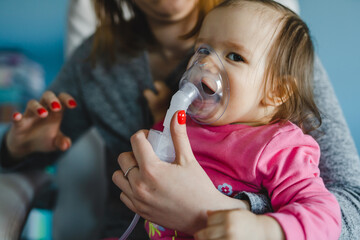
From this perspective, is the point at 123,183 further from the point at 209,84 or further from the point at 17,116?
the point at 17,116

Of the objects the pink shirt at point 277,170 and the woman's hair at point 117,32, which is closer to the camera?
the pink shirt at point 277,170

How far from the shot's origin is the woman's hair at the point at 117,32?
1242mm

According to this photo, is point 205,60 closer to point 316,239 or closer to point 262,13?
point 262,13

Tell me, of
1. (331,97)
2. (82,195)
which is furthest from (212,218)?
(82,195)

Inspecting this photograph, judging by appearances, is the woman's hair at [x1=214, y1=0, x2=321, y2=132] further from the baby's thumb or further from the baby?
the baby's thumb

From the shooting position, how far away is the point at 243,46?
80cm

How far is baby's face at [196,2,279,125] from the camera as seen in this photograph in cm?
80

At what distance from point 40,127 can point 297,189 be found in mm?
795

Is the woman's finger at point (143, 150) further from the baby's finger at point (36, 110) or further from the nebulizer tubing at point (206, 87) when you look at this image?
the baby's finger at point (36, 110)

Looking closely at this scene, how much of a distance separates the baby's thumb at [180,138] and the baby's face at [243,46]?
0.18 meters

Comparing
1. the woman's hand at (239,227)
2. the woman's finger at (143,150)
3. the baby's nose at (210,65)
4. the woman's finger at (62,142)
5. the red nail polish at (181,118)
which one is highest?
the baby's nose at (210,65)

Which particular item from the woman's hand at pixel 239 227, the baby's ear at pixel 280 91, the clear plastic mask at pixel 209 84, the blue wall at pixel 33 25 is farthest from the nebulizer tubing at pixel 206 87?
the blue wall at pixel 33 25

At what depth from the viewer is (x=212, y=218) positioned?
63 centimetres

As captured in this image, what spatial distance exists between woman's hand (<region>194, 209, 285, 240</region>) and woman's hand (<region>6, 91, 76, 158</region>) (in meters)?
0.61
